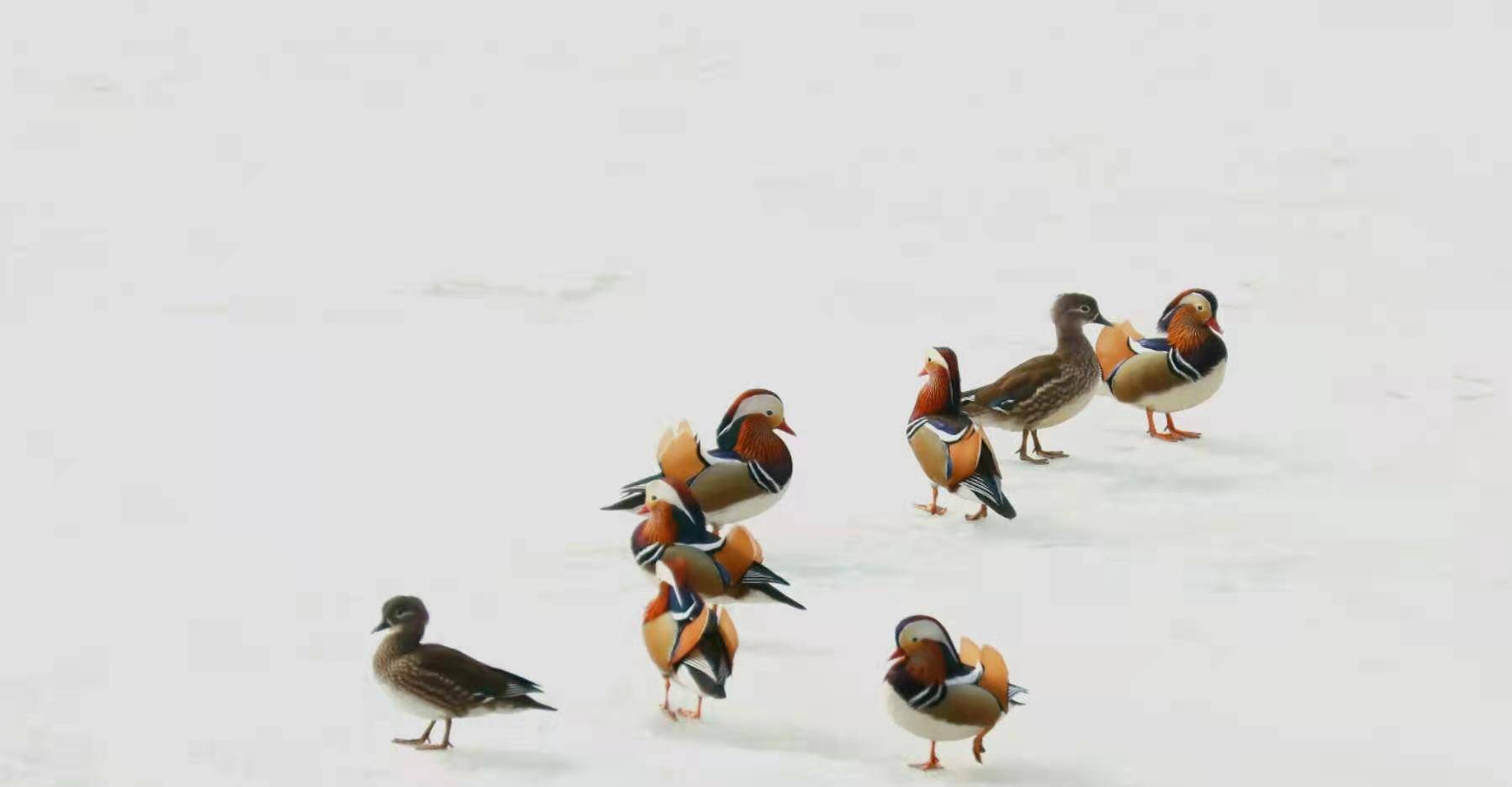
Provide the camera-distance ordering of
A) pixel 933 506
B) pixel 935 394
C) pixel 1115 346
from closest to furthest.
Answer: pixel 935 394 < pixel 933 506 < pixel 1115 346

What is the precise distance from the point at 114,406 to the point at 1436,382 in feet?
23.6

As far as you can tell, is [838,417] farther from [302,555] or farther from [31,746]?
[31,746]

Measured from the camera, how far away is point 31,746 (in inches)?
339

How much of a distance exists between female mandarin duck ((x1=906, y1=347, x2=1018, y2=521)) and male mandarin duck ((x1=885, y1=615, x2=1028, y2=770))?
2.18m

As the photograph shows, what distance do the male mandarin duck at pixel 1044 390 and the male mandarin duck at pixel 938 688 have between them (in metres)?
3.22

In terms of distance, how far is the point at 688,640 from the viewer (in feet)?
28.7

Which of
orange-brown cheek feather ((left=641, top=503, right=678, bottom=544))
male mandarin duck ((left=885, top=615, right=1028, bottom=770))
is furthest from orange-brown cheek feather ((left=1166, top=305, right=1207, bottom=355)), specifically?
male mandarin duck ((left=885, top=615, right=1028, bottom=770))

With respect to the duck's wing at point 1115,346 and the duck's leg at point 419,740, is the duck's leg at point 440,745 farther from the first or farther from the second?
the duck's wing at point 1115,346

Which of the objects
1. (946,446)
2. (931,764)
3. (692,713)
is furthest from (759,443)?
(931,764)

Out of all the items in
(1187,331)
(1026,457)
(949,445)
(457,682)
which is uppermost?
(1187,331)

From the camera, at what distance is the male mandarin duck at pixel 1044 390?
11562 millimetres

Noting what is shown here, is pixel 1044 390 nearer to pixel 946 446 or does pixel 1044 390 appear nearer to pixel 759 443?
pixel 946 446

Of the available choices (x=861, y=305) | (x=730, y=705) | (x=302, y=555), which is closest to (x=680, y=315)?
(x=861, y=305)

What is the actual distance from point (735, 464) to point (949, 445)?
1019 mm
